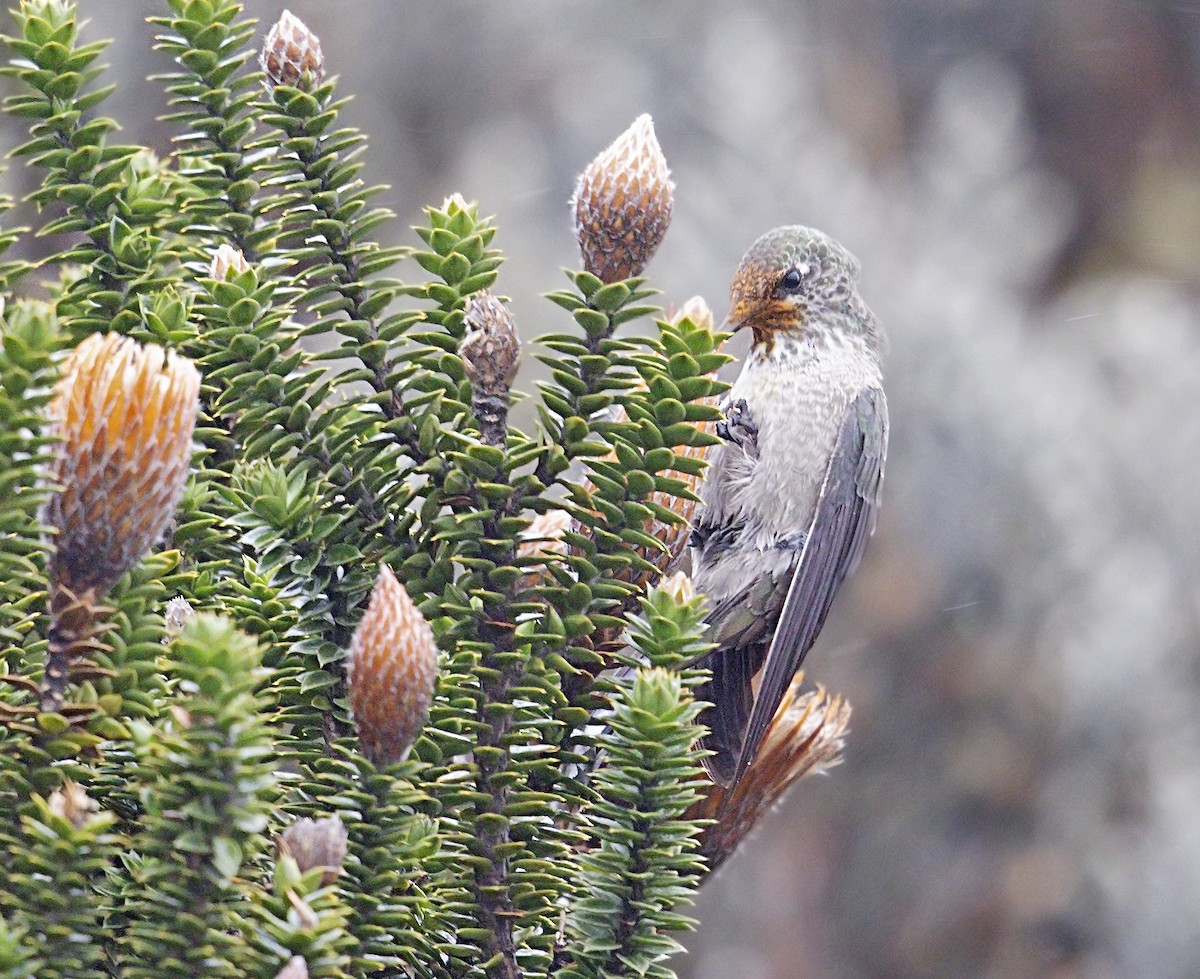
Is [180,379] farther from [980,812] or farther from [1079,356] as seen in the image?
[1079,356]

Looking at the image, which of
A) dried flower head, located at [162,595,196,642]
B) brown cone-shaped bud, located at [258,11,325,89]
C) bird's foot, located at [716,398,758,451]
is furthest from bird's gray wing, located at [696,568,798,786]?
brown cone-shaped bud, located at [258,11,325,89]

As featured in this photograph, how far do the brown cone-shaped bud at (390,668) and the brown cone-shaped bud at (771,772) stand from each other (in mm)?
497

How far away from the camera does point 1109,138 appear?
877 centimetres

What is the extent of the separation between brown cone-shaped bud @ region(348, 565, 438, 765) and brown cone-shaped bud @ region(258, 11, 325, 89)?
451 millimetres

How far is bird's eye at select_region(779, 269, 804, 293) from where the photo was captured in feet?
6.83

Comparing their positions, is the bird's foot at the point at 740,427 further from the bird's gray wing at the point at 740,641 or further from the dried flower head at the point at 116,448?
the dried flower head at the point at 116,448

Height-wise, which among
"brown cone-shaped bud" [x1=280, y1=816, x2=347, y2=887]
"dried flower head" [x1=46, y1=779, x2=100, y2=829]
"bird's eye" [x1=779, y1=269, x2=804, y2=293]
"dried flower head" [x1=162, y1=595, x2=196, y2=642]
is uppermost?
"bird's eye" [x1=779, y1=269, x2=804, y2=293]

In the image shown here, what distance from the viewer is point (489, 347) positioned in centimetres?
97

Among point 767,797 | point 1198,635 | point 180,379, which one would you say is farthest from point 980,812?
point 180,379

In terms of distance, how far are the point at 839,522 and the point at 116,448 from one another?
1473 millimetres

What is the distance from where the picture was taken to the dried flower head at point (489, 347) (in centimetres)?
97

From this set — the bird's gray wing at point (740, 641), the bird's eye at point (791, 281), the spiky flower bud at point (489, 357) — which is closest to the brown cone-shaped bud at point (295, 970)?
the spiky flower bud at point (489, 357)

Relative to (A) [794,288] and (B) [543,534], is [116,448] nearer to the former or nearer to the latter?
(B) [543,534]

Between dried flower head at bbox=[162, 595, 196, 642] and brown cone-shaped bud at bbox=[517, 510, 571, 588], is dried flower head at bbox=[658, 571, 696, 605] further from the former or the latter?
dried flower head at bbox=[162, 595, 196, 642]
